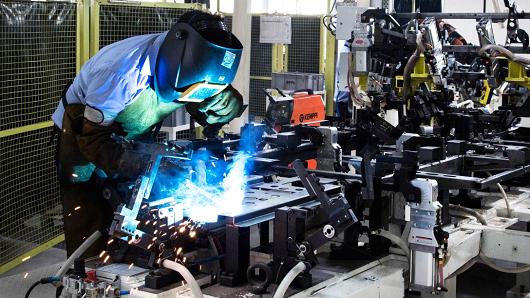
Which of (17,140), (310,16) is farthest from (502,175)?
(310,16)

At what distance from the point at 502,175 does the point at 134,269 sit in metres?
2.39

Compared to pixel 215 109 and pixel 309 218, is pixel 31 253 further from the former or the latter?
pixel 309 218

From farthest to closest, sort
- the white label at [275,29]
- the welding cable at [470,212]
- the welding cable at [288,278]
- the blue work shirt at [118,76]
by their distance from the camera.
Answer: the white label at [275,29]
the welding cable at [470,212]
the blue work shirt at [118,76]
the welding cable at [288,278]

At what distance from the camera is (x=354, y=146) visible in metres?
6.02

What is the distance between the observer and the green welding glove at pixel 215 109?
526 centimetres

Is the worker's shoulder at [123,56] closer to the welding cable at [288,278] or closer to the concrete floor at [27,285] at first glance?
the concrete floor at [27,285]

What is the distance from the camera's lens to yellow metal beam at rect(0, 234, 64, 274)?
6.71 m

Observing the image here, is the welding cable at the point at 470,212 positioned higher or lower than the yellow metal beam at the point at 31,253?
higher

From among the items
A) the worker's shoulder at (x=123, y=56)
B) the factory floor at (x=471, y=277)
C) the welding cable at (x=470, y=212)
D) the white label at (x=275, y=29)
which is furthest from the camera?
the white label at (x=275, y=29)

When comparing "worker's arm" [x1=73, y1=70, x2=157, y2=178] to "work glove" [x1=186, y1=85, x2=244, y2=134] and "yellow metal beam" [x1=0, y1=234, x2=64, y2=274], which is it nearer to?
"work glove" [x1=186, y1=85, x2=244, y2=134]

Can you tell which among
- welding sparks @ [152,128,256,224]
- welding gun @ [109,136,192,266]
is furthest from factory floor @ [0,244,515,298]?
welding gun @ [109,136,192,266]

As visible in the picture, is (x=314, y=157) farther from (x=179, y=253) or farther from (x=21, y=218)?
(x=21, y=218)

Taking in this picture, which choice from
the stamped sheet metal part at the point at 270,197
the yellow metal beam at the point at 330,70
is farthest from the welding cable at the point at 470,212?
the yellow metal beam at the point at 330,70

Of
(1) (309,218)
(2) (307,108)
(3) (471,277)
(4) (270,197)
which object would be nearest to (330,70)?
(2) (307,108)
